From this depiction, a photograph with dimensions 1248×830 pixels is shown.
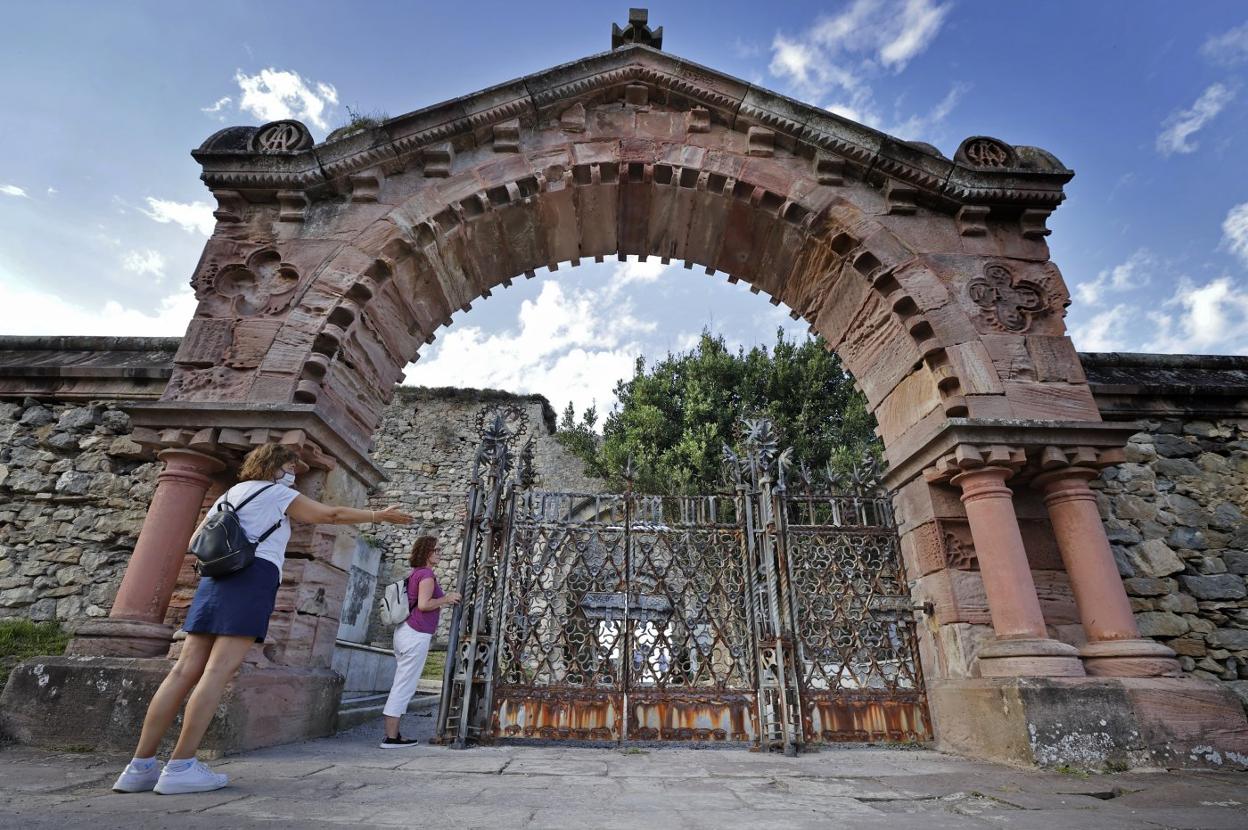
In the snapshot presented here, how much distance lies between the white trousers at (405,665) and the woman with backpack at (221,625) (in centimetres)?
176

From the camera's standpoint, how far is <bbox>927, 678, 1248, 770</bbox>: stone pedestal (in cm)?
349

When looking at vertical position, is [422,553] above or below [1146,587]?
above

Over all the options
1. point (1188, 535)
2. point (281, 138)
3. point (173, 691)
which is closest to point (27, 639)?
point (173, 691)

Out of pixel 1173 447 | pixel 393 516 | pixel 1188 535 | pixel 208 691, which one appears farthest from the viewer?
pixel 1173 447

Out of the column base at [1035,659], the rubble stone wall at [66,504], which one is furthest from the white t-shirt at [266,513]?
the column base at [1035,659]

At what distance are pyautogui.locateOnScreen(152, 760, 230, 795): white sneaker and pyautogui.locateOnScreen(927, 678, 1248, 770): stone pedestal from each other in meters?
4.38

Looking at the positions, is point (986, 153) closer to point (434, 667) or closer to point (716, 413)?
point (716, 413)

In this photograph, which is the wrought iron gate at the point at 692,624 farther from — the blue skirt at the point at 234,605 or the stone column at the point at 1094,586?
the blue skirt at the point at 234,605

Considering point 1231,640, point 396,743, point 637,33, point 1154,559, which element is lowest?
point 396,743

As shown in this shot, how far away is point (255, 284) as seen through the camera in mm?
5234

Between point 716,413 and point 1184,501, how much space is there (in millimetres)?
9541

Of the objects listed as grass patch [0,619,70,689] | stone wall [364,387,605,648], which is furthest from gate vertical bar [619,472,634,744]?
stone wall [364,387,605,648]

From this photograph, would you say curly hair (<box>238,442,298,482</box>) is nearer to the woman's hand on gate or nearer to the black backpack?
the black backpack

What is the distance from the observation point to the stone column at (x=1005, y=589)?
3.83 m
